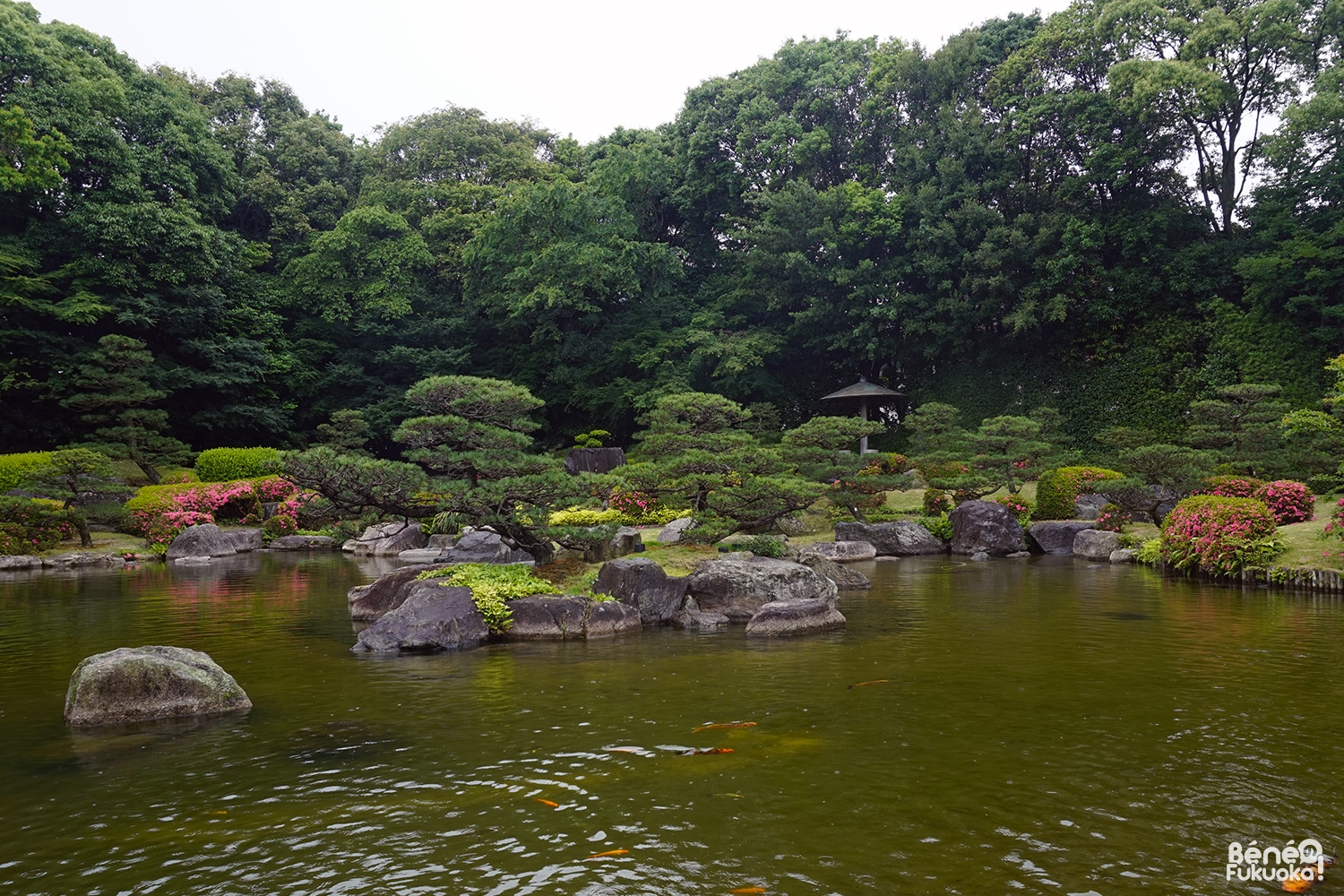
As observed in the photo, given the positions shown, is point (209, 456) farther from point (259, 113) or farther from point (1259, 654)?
point (1259, 654)

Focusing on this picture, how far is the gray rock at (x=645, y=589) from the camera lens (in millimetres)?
10242

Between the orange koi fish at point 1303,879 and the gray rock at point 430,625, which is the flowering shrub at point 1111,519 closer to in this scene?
the gray rock at point 430,625

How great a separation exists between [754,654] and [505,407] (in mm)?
5199

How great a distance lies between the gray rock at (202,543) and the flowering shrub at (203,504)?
32.2 inches

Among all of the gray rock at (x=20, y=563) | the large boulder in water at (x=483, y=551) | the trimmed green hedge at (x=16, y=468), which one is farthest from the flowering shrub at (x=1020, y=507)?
the trimmed green hedge at (x=16, y=468)

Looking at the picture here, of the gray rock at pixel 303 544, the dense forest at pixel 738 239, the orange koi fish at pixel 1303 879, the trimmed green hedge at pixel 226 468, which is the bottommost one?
the gray rock at pixel 303 544

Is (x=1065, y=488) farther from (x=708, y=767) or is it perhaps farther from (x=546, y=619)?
(x=708, y=767)

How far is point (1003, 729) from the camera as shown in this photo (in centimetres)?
557

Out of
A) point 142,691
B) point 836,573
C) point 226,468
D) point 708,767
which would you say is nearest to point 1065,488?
point 836,573

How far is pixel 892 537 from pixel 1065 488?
478 centimetres

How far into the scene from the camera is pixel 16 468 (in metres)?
21.0

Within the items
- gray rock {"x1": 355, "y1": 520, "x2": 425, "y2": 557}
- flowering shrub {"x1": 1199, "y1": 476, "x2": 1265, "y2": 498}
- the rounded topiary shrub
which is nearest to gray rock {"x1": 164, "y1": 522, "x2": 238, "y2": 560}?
gray rock {"x1": 355, "y1": 520, "x2": 425, "y2": 557}

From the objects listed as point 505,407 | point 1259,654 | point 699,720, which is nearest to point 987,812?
point 699,720

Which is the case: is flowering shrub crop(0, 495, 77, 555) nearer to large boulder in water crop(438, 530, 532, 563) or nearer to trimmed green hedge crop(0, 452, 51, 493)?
trimmed green hedge crop(0, 452, 51, 493)
